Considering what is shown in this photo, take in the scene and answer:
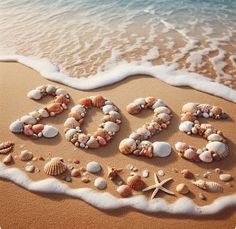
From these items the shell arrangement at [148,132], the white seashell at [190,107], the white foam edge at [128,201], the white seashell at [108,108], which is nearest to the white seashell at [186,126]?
the shell arrangement at [148,132]

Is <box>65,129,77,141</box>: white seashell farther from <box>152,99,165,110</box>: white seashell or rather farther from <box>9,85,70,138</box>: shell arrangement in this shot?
<box>152,99,165,110</box>: white seashell

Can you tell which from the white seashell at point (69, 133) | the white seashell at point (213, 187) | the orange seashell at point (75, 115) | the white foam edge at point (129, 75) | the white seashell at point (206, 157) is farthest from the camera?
the white foam edge at point (129, 75)

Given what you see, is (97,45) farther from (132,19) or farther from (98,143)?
(98,143)

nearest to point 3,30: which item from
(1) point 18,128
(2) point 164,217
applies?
(1) point 18,128

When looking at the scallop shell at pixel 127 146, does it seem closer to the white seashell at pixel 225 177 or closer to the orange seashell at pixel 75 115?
the orange seashell at pixel 75 115

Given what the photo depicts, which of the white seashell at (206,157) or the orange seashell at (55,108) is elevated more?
the orange seashell at (55,108)

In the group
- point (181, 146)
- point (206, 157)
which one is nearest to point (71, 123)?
point (181, 146)

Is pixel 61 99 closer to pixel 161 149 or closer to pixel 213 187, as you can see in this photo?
pixel 161 149
